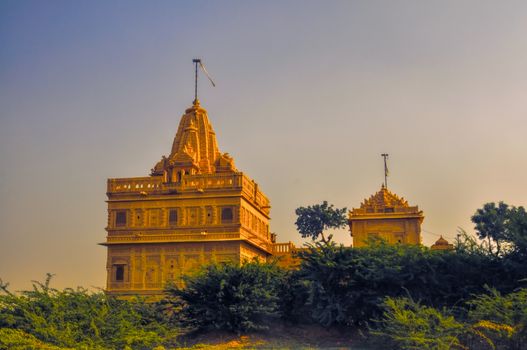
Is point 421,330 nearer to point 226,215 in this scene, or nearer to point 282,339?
point 282,339

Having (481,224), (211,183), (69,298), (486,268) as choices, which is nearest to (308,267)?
(486,268)

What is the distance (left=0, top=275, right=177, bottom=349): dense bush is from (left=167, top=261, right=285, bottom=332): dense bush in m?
1.07

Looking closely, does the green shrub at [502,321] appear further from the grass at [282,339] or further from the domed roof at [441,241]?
the domed roof at [441,241]

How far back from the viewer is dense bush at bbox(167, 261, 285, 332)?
2086 cm

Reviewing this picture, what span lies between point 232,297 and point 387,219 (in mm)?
27140

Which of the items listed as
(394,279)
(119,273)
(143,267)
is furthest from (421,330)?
(119,273)

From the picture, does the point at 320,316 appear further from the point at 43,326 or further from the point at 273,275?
the point at 43,326

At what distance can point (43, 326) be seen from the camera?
737 inches

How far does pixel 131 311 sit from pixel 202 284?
2.45m

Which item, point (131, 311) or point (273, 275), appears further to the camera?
point (273, 275)

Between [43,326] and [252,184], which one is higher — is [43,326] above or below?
below

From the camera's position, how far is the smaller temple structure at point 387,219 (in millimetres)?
45812

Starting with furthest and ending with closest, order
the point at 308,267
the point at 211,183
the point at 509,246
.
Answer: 1. the point at 211,183
2. the point at 308,267
3. the point at 509,246

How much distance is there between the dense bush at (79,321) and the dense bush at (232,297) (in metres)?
1.07
